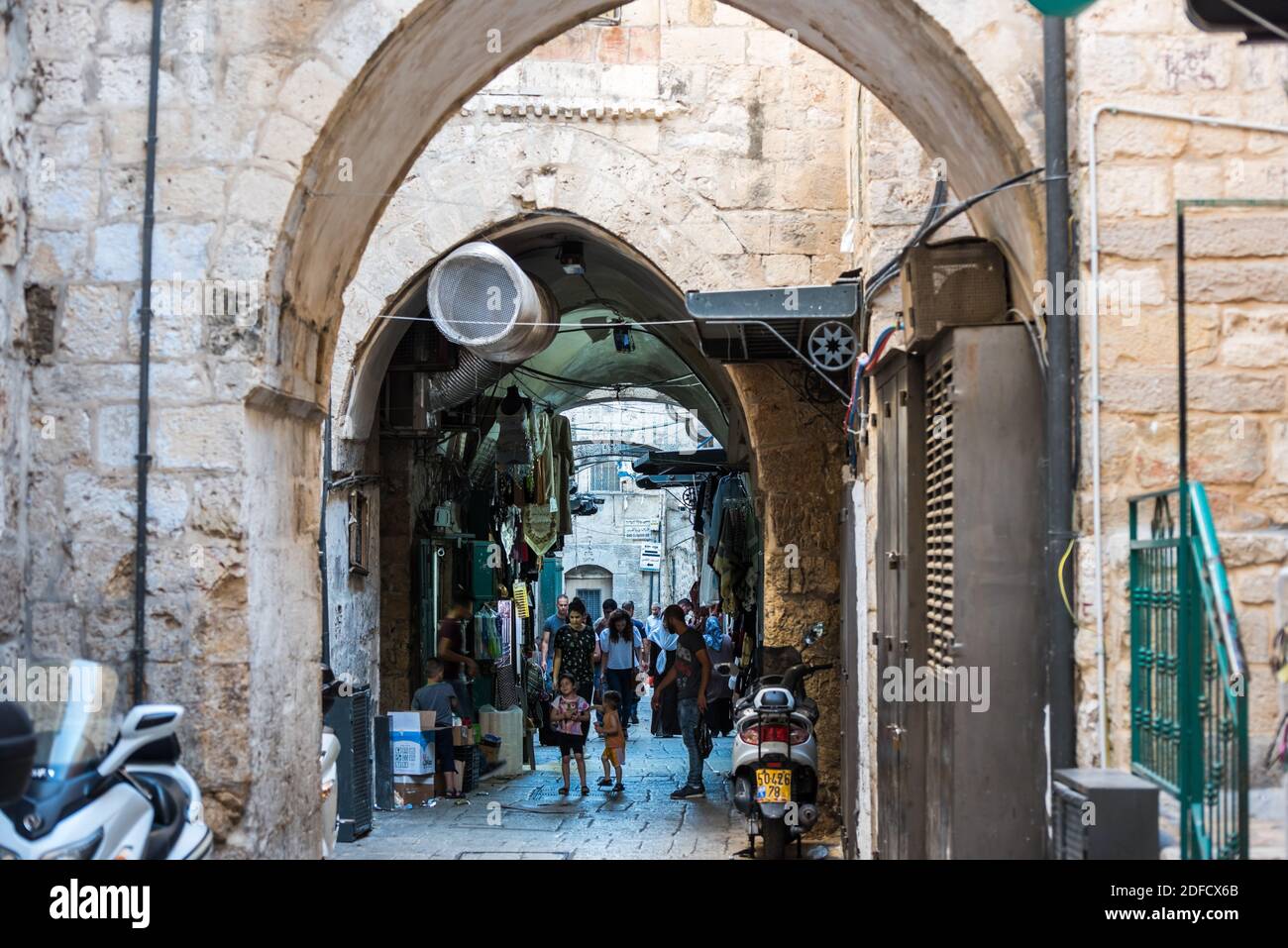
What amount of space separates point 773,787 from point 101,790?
17.7 ft

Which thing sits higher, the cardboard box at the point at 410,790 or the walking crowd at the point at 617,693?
the walking crowd at the point at 617,693

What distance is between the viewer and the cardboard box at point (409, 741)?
11.0 meters

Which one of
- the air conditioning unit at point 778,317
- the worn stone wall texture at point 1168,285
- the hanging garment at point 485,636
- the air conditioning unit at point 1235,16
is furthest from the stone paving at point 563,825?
the air conditioning unit at point 1235,16

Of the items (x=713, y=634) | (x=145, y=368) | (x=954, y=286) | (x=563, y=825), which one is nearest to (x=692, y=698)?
(x=563, y=825)

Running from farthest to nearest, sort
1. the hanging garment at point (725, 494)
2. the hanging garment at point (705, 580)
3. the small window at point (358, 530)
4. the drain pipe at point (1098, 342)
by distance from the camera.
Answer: the hanging garment at point (705, 580) → the hanging garment at point (725, 494) → the small window at point (358, 530) → the drain pipe at point (1098, 342)

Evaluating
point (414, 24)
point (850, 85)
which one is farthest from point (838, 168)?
point (414, 24)

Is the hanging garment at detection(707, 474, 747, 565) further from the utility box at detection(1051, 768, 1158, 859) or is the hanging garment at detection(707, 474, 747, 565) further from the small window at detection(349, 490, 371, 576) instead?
the utility box at detection(1051, 768, 1158, 859)

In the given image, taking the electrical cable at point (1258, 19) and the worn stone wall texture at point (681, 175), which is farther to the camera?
the worn stone wall texture at point (681, 175)

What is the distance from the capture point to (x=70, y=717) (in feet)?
12.1

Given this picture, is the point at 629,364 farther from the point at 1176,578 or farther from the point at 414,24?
the point at 1176,578

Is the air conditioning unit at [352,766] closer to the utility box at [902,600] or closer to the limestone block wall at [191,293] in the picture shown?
the utility box at [902,600]

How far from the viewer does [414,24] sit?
204 inches

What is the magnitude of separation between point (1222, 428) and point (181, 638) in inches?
135

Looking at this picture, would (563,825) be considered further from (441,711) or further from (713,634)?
(713,634)
